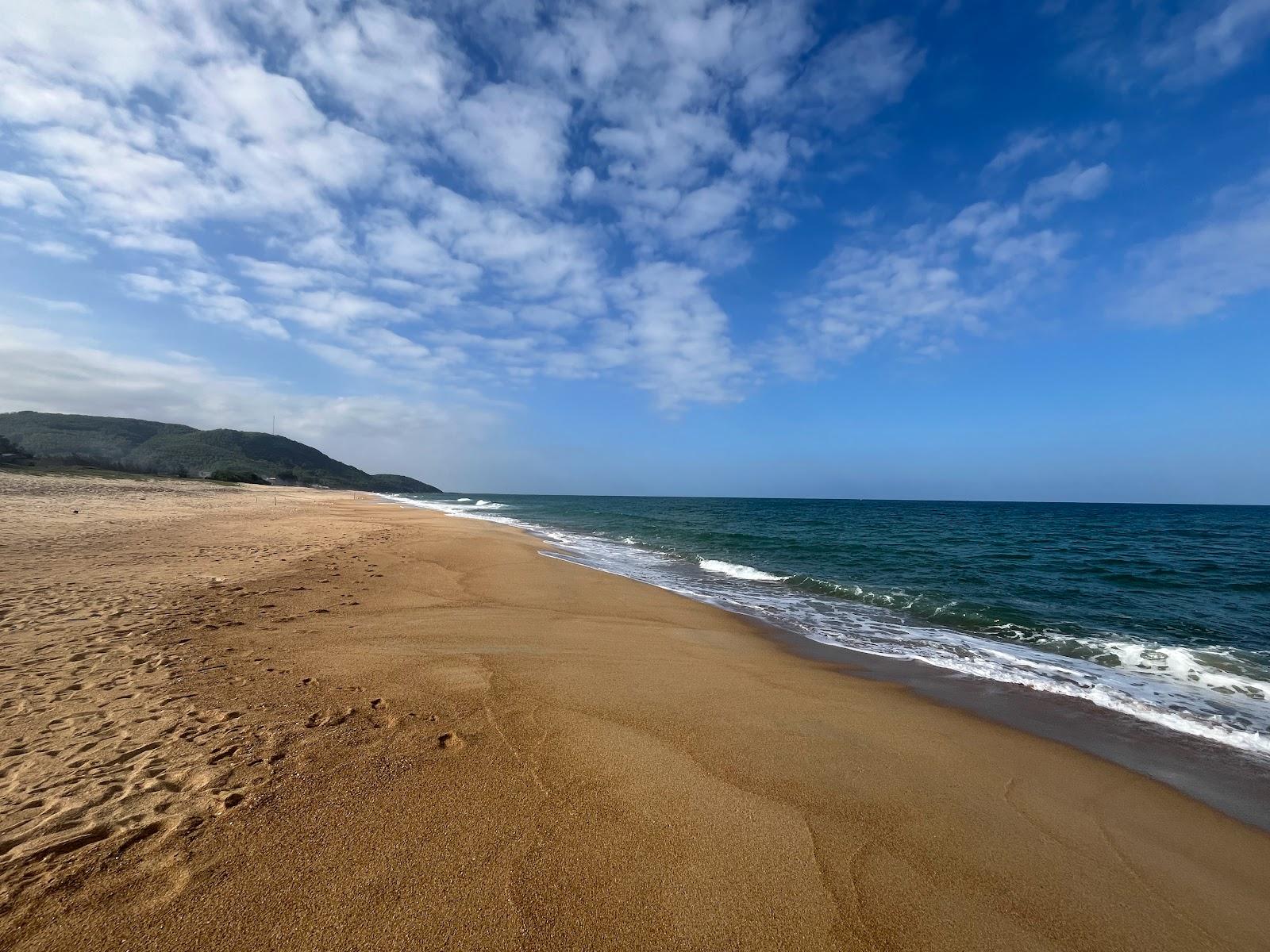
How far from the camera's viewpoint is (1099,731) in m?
5.63

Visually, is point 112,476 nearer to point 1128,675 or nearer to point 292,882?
point 292,882

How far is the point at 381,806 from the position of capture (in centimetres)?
324

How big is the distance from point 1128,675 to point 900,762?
604cm

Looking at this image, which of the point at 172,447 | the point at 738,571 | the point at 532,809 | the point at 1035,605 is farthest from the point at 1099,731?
the point at 172,447

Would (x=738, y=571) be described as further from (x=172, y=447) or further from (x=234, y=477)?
(x=172, y=447)

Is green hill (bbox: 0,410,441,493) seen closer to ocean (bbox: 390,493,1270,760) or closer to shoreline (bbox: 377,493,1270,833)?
ocean (bbox: 390,493,1270,760)

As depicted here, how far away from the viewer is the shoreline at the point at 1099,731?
14.8 feet

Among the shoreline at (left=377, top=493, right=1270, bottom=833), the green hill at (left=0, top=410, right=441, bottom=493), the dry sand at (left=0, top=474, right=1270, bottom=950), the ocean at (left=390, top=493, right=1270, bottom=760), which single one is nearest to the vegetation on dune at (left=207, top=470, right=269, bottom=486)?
the green hill at (left=0, top=410, right=441, bottom=493)

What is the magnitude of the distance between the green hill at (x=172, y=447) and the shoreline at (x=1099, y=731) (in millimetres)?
81618

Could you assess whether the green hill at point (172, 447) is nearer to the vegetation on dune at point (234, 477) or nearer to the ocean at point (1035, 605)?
the vegetation on dune at point (234, 477)

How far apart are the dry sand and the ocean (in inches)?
110

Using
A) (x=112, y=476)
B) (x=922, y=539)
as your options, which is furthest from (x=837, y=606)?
(x=112, y=476)

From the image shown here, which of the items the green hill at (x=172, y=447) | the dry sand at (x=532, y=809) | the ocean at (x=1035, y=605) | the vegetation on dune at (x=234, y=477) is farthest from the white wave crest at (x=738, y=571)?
the green hill at (x=172, y=447)

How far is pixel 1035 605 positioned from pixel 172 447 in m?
133
